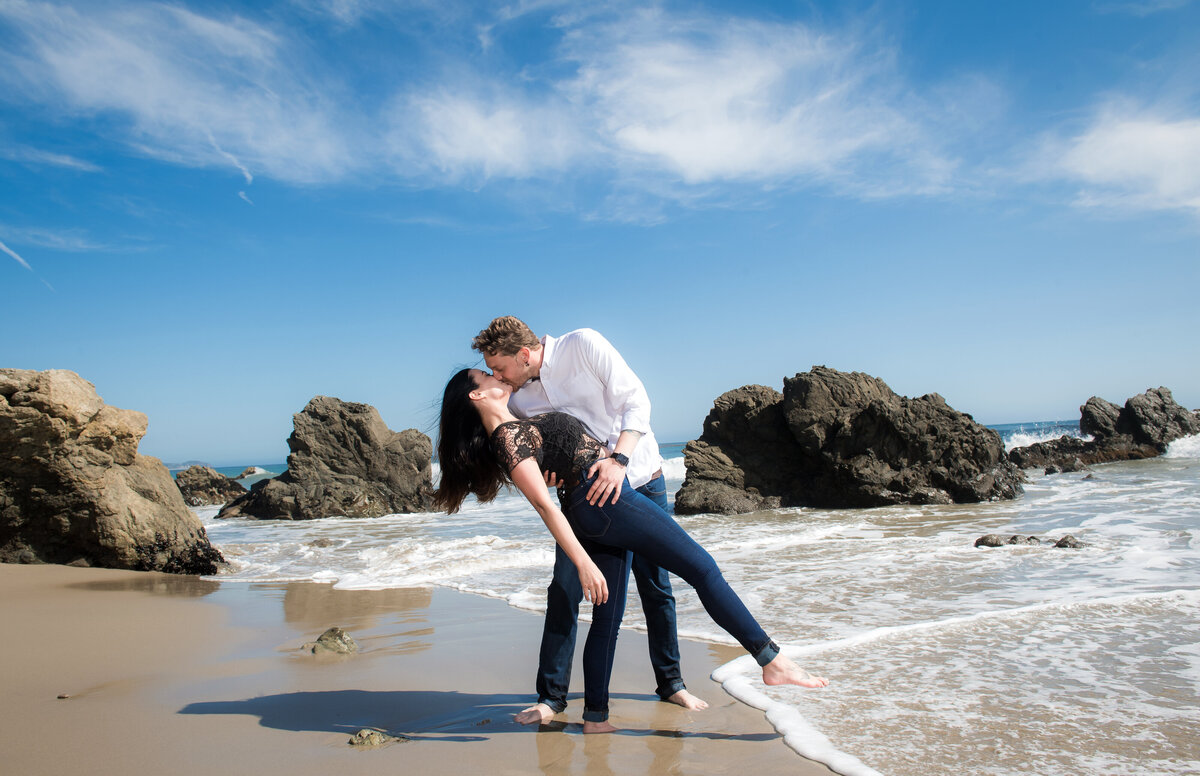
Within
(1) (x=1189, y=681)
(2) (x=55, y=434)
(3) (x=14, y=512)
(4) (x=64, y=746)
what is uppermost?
(2) (x=55, y=434)

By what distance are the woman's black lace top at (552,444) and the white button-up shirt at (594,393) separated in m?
0.06

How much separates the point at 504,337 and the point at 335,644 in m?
2.64

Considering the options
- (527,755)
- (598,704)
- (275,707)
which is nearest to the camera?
(527,755)

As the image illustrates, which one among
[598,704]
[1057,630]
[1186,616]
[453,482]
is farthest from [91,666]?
[1186,616]

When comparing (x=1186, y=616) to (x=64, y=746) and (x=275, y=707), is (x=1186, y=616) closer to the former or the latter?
(x=275, y=707)

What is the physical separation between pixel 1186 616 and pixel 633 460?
401 cm

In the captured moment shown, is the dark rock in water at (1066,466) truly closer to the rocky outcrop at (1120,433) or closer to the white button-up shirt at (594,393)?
the rocky outcrop at (1120,433)

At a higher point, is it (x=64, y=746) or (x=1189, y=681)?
(x=64, y=746)

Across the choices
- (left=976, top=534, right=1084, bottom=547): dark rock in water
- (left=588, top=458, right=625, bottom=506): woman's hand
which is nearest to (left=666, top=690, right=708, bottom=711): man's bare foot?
(left=588, top=458, right=625, bottom=506): woman's hand

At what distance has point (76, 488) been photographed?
25.6 ft

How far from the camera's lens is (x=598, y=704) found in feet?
10.5

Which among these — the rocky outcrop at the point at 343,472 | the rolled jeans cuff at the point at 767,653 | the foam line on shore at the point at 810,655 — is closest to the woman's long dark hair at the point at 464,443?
the rolled jeans cuff at the point at 767,653

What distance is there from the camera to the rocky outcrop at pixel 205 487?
1033 inches

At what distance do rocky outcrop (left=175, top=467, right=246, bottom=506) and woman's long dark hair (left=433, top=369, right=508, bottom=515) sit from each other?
25829 mm
